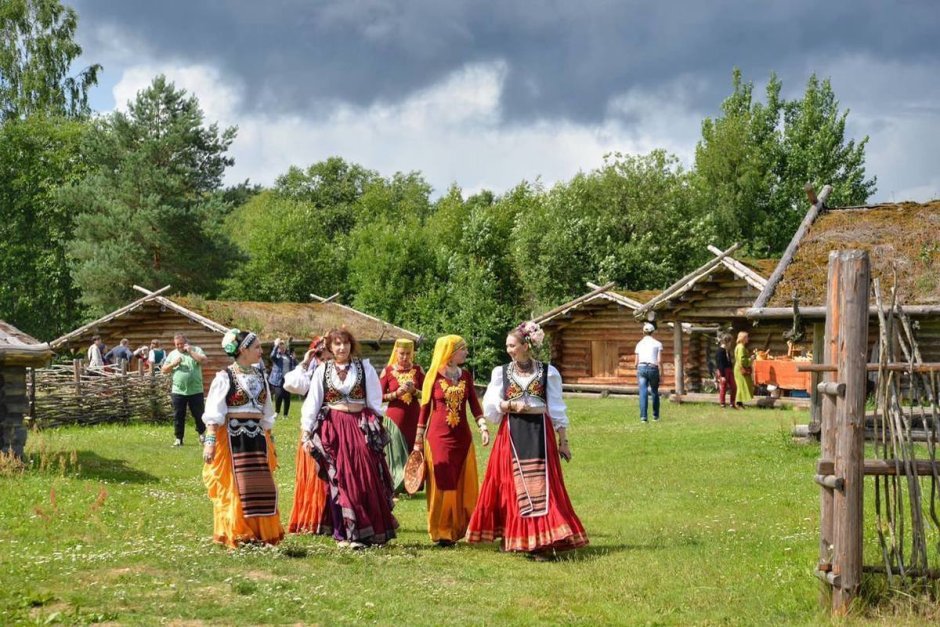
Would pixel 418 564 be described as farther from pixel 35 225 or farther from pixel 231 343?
pixel 35 225

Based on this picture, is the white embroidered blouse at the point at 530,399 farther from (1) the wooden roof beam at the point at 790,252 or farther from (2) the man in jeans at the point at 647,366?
(2) the man in jeans at the point at 647,366

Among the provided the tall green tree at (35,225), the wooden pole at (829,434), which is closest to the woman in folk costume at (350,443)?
the wooden pole at (829,434)

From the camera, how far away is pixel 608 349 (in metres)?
34.1

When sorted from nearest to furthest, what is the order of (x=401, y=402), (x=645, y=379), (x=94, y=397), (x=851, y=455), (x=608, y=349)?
(x=851, y=455) < (x=401, y=402) < (x=645, y=379) < (x=94, y=397) < (x=608, y=349)

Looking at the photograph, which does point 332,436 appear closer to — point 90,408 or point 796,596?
point 796,596

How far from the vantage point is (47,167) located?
156ft

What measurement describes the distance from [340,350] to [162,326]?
81.4 feet

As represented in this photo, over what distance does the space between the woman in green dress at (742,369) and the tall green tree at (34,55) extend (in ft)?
110

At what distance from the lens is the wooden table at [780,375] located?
2577 centimetres

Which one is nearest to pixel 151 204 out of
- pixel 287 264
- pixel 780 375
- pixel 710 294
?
pixel 287 264

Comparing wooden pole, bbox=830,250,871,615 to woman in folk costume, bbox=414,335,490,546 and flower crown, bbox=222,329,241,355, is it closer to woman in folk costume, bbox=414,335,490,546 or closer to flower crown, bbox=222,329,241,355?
woman in folk costume, bbox=414,335,490,546

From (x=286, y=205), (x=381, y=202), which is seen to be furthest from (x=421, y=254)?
(x=381, y=202)

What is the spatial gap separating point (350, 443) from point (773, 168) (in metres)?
48.7

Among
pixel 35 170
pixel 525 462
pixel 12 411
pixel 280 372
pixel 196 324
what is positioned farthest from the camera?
pixel 35 170
